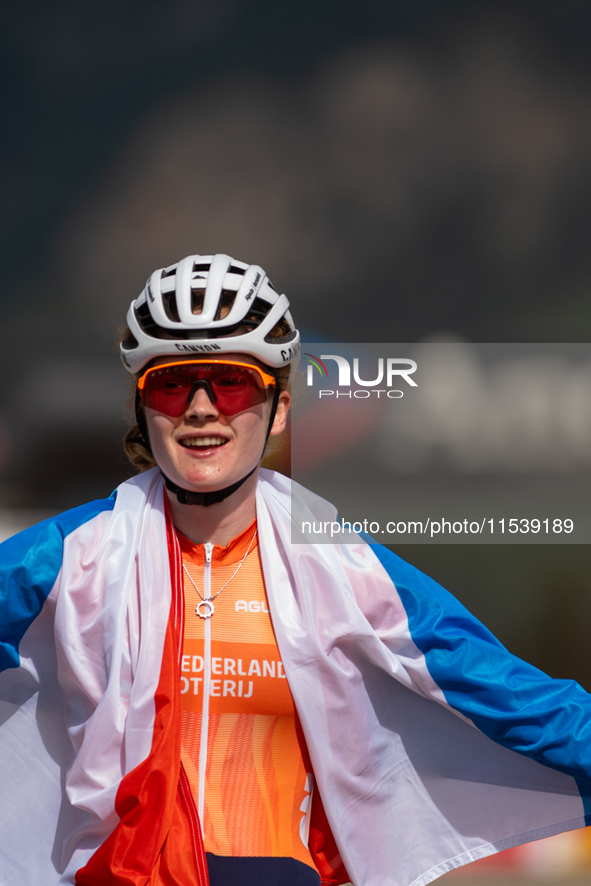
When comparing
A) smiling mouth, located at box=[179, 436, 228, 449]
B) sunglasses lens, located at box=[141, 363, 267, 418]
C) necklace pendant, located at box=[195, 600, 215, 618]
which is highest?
sunglasses lens, located at box=[141, 363, 267, 418]

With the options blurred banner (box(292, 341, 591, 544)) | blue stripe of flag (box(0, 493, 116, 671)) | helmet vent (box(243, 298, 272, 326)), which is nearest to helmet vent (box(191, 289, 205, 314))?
helmet vent (box(243, 298, 272, 326))

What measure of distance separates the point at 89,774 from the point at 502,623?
2.21m

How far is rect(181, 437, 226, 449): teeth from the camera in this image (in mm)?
1767

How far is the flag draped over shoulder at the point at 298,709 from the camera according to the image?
1.62 metres

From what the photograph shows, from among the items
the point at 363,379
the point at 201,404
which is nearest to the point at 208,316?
the point at 201,404

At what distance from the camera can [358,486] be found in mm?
3264

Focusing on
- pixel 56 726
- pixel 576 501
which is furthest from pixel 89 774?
pixel 576 501

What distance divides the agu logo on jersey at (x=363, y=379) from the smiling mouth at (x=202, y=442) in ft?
4.46

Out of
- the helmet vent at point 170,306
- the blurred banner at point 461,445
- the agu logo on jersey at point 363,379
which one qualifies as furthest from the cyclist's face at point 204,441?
the blurred banner at point 461,445

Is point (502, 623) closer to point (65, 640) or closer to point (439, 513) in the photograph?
point (439, 513)

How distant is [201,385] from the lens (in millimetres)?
1753

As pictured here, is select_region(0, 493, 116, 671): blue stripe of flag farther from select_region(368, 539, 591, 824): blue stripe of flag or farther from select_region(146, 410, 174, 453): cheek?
select_region(368, 539, 591, 824): blue stripe of flag

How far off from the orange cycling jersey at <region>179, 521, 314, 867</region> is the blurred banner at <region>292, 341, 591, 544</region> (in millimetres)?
1505

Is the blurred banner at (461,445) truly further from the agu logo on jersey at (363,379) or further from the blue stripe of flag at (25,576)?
the blue stripe of flag at (25,576)
